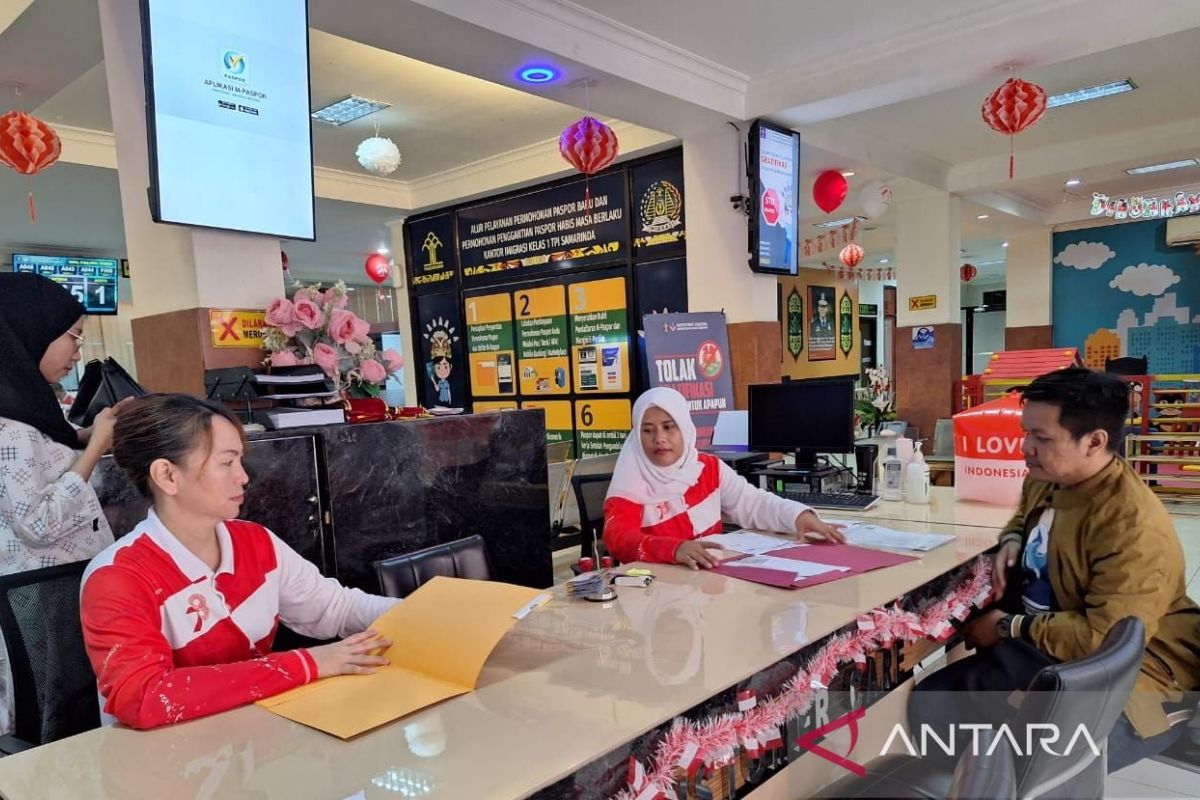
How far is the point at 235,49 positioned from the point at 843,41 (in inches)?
131

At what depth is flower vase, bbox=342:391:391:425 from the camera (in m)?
2.45

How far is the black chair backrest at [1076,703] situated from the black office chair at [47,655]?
1.74 m

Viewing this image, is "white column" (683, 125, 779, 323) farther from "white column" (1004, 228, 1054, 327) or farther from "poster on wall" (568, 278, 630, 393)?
"white column" (1004, 228, 1054, 327)

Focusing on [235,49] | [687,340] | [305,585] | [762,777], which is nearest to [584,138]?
[687,340]

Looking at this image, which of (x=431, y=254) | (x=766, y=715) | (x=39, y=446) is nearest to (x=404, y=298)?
(x=431, y=254)

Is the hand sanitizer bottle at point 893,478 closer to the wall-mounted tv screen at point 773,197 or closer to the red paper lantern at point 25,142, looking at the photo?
the wall-mounted tv screen at point 773,197

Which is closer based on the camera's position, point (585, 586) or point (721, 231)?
point (585, 586)

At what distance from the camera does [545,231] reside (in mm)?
6375

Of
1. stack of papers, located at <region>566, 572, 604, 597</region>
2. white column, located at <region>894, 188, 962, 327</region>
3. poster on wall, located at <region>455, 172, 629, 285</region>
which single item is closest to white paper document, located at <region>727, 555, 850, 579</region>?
stack of papers, located at <region>566, 572, 604, 597</region>

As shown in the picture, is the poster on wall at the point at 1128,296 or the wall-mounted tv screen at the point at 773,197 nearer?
the wall-mounted tv screen at the point at 773,197

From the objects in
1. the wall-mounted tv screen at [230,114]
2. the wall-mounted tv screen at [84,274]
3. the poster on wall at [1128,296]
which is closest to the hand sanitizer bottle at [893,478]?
the wall-mounted tv screen at [230,114]

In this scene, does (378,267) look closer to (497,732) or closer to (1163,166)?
(497,732)

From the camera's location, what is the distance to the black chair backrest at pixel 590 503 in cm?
287

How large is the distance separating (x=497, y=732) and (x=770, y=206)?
4392 millimetres
